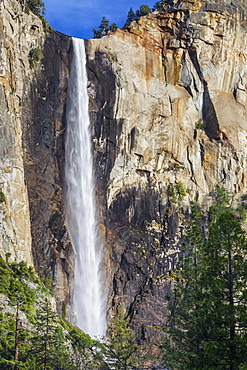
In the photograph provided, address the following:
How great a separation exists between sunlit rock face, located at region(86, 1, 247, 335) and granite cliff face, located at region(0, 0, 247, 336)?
0.12m

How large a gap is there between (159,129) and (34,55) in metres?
15.5

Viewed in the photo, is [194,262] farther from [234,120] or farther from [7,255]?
[234,120]

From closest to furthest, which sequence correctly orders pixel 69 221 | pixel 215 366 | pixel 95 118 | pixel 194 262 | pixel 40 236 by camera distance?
1. pixel 215 366
2. pixel 194 262
3. pixel 40 236
4. pixel 69 221
5. pixel 95 118

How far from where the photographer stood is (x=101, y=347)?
3347 cm

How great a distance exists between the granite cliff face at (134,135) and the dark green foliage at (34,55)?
0.96 feet

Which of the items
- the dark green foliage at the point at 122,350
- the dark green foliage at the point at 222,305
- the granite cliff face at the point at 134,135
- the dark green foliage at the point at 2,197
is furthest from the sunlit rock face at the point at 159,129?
the dark green foliage at the point at 222,305

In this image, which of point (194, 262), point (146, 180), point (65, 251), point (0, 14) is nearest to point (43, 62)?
point (0, 14)

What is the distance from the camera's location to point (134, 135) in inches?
2158

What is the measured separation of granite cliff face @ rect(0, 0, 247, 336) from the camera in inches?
1790

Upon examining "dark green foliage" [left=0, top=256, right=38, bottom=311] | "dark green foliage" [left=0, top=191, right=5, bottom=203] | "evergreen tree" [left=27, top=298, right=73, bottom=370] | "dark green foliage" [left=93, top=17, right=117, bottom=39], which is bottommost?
"evergreen tree" [left=27, top=298, right=73, bottom=370]

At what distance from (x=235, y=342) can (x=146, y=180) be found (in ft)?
110

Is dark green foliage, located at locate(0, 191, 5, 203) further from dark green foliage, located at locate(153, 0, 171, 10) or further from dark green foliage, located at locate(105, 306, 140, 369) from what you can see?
dark green foliage, located at locate(153, 0, 171, 10)

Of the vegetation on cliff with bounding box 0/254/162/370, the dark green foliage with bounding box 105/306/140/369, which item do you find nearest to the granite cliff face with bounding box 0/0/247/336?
the vegetation on cliff with bounding box 0/254/162/370

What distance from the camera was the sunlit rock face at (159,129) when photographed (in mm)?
50656
